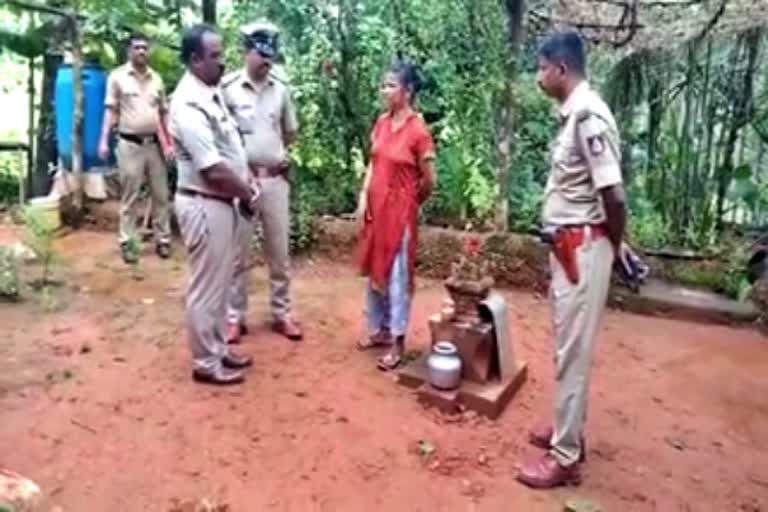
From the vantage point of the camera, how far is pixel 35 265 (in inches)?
216

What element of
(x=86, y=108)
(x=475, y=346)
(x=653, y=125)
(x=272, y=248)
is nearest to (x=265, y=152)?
(x=272, y=248)

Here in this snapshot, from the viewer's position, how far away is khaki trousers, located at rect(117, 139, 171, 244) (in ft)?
18.7

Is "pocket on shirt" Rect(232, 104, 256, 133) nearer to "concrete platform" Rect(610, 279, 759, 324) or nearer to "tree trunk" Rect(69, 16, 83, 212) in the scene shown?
"concrete platform" Rect(610, 279, 759, 324)

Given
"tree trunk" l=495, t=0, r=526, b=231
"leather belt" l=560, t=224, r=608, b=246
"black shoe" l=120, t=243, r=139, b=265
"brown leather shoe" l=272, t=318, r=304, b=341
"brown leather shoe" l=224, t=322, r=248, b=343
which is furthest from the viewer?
"black shoe" l=120, t=243, r=139, b=265

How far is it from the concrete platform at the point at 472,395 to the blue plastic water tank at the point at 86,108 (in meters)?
3.95

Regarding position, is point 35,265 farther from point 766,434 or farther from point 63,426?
point 766,434

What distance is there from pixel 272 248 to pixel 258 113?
0.70 meters

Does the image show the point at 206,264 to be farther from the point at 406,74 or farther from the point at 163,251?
the point at 163,251

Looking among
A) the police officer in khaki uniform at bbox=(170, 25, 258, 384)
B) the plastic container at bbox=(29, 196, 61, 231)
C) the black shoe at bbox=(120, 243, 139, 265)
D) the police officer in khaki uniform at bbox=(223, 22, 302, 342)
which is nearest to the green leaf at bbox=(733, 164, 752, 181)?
the police officer in khaki uniform at bbox=(223, 22, 302, 342)

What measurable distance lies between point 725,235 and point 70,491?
181 inches

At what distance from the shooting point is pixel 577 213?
282 cm

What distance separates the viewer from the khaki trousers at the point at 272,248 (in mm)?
4133

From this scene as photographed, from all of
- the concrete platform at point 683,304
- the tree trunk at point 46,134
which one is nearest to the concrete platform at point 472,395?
the concrete platform at point 683,304

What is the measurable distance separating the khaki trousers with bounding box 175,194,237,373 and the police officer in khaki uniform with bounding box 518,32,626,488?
1436 millimetres
